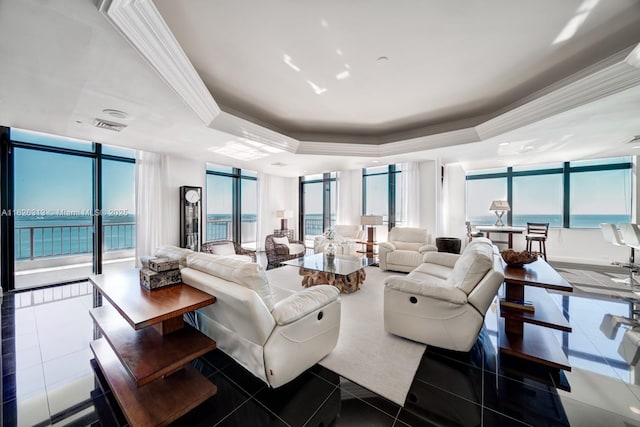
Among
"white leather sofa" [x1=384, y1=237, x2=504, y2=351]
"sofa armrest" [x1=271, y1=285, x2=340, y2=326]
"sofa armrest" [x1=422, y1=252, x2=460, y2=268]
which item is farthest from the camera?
"sofa armrest" [x1=422, y1=252, x2=460, y2=268]

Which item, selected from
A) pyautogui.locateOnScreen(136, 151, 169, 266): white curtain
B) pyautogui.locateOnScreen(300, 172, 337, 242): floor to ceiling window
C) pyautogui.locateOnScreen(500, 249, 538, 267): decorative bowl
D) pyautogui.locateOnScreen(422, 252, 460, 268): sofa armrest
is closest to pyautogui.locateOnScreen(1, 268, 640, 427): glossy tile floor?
pyautogui.locateOnScreen(500, 249, 538, 267): decorative bowl

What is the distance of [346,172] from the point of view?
7445 millimetres

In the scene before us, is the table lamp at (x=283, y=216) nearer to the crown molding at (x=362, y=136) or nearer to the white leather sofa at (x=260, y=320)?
the crown molding at (x=362, y=136)

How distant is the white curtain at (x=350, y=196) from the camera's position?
Result: 7.39 metres

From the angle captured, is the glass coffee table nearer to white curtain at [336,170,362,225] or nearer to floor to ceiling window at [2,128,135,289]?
white curtain at [336,170,362,225]

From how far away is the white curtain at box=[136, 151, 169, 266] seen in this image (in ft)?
16.5

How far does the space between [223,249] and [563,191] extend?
8.55 m

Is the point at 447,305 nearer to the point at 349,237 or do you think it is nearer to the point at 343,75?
the point at 343,75

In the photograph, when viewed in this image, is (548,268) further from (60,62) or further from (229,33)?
(60,62)

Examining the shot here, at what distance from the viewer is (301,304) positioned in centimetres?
190

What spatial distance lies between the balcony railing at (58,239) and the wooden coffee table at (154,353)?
13.3 ft

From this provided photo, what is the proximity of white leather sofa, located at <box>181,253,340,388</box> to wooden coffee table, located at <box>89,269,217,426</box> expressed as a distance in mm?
167

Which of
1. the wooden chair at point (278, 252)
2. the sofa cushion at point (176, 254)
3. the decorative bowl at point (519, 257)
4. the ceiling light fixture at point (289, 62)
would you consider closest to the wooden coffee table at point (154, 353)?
the sofa cushion at point (176, 254)

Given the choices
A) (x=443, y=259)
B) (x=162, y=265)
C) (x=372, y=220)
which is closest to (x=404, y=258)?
(x=443, y=259)
